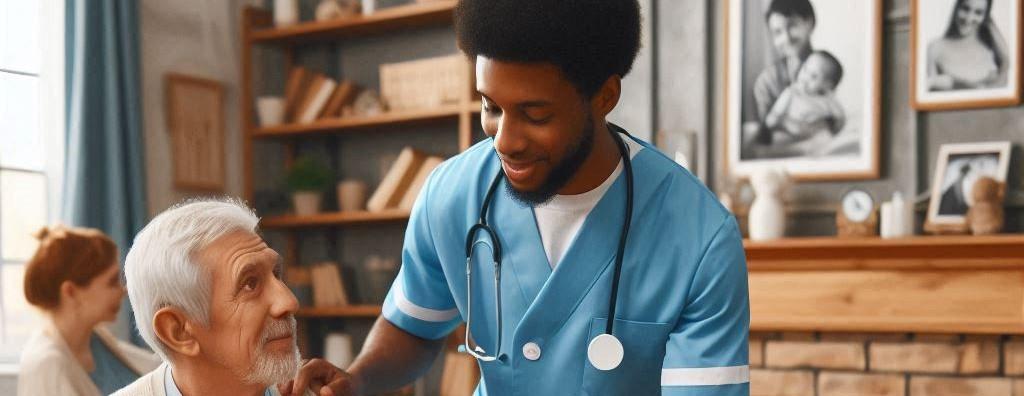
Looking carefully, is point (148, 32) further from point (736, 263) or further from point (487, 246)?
point (736, 263)

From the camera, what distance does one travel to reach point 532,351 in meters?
1.78

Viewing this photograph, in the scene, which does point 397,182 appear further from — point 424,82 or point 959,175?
point 959,175

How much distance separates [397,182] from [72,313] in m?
2.13

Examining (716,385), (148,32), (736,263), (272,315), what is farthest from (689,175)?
(148,32)

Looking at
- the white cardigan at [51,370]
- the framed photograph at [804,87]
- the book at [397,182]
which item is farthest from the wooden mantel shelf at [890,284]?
the white cardigan at [51,370]

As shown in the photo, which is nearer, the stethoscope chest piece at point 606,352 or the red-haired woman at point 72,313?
→ the stethoscope chest piece at point 606,352

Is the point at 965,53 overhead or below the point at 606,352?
overhead

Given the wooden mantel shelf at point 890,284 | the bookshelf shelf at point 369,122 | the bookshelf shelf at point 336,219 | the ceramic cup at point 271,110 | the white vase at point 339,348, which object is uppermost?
the ceramic cup at point 271,110

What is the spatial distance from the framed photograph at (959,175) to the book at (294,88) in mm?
2864

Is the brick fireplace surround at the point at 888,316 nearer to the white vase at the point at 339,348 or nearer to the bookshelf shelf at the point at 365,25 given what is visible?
the bookshelf shelf at the point at 365,25

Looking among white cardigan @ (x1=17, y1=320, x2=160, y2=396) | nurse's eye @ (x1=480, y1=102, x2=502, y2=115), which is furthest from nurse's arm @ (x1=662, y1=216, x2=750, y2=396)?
white cardigan @ (x1=17, y1=320, x2=160, y2=396)

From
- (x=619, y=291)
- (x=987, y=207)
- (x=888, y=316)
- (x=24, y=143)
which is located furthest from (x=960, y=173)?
(x=24, y=143)

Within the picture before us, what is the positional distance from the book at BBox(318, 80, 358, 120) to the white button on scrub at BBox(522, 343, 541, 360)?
3672 mm

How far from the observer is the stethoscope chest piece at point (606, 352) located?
170 cm
